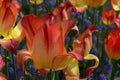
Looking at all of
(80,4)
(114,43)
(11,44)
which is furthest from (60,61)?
(80,4)

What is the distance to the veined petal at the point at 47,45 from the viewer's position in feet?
4.11

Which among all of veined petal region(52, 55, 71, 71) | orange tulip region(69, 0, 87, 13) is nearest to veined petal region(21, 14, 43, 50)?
veined petal region(52, 55, 71, 71)

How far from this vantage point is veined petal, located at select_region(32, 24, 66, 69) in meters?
1.25

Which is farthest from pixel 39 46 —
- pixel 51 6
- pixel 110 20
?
pixel 51 6

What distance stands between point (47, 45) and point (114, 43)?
0.42m

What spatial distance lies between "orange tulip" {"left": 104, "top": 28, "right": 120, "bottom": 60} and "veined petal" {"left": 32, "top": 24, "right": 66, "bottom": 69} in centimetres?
37

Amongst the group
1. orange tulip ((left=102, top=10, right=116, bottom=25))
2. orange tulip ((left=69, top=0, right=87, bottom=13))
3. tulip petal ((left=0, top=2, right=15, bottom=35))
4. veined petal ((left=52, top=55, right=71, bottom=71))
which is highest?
tulip petal ((left=0, top=2, right=15, bottom=35))

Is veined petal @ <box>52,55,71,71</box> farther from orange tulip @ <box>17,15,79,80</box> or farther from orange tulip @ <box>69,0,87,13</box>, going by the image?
orange tulip @ <box>69,0,87,13</box>

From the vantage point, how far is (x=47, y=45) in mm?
1291

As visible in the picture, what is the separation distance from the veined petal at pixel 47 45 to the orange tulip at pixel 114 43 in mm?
371

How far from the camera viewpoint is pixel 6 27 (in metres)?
1.50

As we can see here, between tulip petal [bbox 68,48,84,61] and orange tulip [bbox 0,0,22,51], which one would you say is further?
orange tulip [bbox 0,0,22,51]

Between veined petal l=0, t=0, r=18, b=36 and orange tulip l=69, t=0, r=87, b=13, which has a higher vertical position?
veined petal l=0, t=0, r=18, b=36

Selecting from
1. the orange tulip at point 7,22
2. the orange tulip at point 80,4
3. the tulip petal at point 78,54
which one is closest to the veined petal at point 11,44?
the orange tulip at point 7,22
